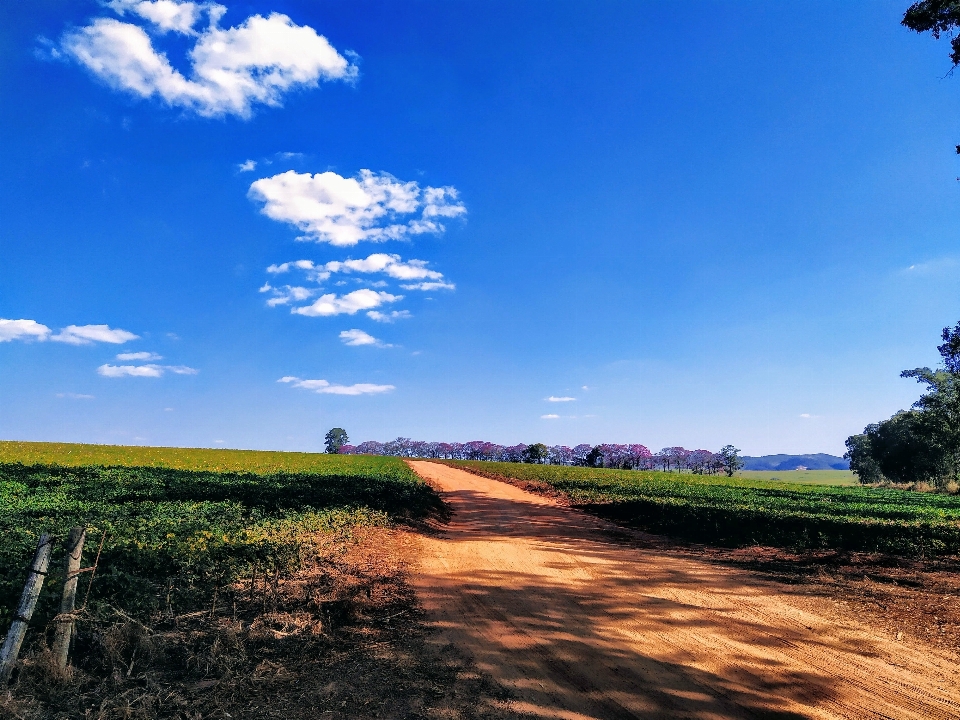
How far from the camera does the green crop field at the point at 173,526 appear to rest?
8.88m

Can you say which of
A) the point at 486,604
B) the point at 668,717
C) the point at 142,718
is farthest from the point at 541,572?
the point at 142,718

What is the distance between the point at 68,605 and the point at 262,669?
2.60 m

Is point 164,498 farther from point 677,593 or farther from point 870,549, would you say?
point 870,549

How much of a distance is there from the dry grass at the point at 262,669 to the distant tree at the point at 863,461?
4362 inches

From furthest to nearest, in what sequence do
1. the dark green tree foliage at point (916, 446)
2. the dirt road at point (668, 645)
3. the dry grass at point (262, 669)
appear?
the dark green tree foliage at point (916, 446), the dirt road at point (668, 645), the dry grass at point (262, 669)

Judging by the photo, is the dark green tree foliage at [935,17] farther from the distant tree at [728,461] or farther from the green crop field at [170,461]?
the distant tree at [728,461]

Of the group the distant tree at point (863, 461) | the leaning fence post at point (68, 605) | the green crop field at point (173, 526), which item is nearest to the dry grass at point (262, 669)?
the leaning fence post at point (68, 605)

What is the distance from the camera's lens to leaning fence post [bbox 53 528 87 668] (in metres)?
6.18

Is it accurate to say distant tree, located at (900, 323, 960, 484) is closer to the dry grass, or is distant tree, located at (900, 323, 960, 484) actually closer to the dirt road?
the dirt road

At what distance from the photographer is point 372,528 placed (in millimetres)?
16844

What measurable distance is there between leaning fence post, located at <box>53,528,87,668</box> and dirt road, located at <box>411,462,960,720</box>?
5.01m

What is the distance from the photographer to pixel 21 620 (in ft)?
18.7

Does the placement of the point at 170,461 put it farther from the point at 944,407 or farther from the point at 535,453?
the point at 535,453

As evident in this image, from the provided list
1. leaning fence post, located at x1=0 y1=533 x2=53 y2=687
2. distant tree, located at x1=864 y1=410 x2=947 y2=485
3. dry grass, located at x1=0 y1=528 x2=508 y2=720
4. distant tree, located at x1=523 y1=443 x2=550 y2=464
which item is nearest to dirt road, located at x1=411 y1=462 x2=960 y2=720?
dry grass, located at x1=0 y1=528 x2=508 y2=720
